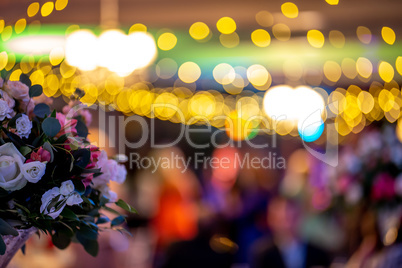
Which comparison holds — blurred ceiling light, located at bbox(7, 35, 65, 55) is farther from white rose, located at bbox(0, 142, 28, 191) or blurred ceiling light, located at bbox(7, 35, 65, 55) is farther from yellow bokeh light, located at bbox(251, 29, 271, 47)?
white rose, located at bbox(0, 142, 28, 191)

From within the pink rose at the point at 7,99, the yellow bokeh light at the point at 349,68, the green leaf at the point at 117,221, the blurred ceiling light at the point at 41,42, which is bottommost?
the green leaf at the point at 117,221

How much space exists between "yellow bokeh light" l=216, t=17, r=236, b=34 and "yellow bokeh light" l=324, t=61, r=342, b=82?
8.81ft

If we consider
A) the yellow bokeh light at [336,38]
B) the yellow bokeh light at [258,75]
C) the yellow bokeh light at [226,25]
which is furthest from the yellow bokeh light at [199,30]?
the yellow bokeh light at [258,75]

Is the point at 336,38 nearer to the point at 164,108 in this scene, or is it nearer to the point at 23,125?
the point at 23,125

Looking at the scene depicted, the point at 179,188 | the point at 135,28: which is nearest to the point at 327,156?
the point at 179,188

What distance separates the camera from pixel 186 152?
29.5ft

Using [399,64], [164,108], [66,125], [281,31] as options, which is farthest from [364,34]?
[164,108]

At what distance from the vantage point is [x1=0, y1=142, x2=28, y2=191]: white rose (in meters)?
1.05

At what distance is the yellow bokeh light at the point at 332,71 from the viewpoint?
850cm

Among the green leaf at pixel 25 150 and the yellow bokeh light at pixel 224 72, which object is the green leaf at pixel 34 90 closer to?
the green leaf at pixel 25 150

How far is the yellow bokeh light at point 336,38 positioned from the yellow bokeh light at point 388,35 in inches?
22.6

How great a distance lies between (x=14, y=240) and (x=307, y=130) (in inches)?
296

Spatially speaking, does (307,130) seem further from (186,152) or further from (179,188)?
(179,188)

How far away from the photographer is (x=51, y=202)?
1.06 m
